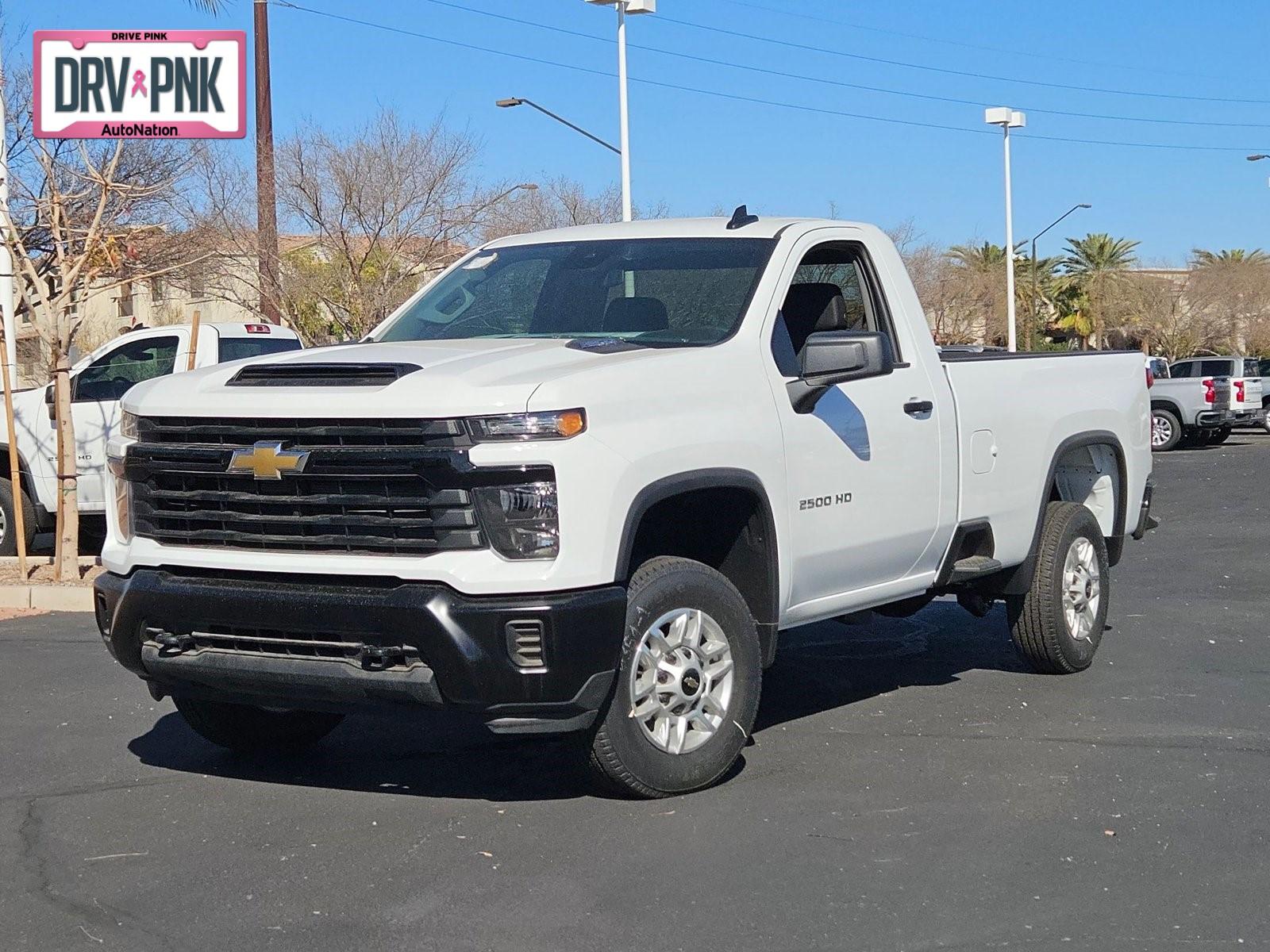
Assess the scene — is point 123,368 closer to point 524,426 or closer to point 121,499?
point 121,499

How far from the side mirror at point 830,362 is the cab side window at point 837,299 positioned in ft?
2.80

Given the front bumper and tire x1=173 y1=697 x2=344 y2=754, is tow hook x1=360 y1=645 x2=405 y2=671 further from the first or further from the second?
tire x1=173 y1=697 x2=344 y2=754

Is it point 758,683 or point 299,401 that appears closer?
point 299,401

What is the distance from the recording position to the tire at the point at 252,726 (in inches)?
247

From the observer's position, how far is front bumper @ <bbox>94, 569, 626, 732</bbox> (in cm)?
501

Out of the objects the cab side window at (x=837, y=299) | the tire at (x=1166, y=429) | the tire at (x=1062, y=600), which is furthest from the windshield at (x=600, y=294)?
the tire at (x=1166, y=429)

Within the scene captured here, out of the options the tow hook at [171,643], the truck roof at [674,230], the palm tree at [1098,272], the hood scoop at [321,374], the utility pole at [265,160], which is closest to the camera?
the hood scoop at [321,374]

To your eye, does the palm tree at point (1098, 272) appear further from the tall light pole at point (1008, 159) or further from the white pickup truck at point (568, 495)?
the white pickup truck at point (568, 495)

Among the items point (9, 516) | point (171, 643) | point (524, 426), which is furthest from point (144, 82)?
point (524, 426)

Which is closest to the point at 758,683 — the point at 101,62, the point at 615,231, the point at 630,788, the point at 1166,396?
the point at 630,788

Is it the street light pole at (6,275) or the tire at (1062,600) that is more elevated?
the street light pole at (6,275)

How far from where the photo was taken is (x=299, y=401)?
523 cm

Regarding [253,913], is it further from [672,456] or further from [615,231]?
[615,231]

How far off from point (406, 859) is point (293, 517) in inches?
45.4
